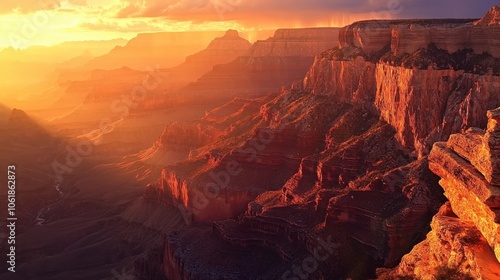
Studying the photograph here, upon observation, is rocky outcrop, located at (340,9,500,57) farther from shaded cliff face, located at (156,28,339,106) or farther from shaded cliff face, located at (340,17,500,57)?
shaded cliff face, located at (156,28,339,106)

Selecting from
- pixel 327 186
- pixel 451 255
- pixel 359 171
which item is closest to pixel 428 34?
pixel 359 171

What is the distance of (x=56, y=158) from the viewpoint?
4919 inches

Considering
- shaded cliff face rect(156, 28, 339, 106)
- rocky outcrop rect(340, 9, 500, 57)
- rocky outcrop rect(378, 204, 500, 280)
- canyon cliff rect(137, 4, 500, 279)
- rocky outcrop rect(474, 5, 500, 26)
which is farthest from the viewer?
shaded cliff face rect(156, 28, 339, 106)

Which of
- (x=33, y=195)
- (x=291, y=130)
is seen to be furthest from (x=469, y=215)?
(x=33, y=195)

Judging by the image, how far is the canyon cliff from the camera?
121 feet

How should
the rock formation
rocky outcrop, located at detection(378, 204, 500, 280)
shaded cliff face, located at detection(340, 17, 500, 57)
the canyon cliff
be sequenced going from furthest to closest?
shaded cliff face, located at detection(340, 17, 500, 57), the canyon cliff, the rock formation, rocky outcrop, located at detection(378, 204, 500, 280)

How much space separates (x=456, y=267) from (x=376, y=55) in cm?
4254

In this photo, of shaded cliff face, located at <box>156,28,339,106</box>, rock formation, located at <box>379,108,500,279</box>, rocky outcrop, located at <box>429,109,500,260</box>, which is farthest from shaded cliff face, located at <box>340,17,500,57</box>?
shaded cliff face, located at <box>156,28,339,106</box>

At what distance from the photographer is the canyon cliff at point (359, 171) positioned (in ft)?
121

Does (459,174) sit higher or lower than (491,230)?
higher

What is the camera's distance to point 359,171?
48.8m

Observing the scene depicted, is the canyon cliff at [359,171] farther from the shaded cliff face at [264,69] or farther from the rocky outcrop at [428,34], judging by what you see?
the shaded cliff face at [264,69]

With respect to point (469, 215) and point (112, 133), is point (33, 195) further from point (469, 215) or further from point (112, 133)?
point (469, 215)

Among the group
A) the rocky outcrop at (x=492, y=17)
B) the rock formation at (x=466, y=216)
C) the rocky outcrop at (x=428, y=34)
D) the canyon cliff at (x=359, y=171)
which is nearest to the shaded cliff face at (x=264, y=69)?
the canyon cliff at (x=359, y=171)
